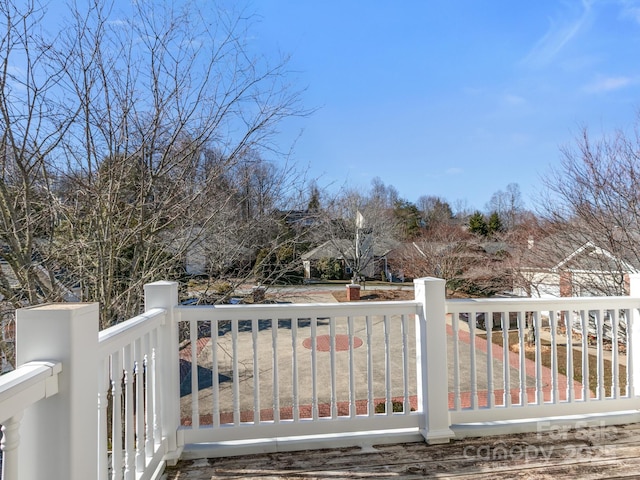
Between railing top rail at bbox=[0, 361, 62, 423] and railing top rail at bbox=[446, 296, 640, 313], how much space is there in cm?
205

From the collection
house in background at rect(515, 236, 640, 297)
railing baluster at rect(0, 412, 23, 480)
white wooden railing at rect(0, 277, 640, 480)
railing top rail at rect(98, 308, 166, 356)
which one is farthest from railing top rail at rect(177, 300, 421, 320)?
house in background at rect(515, 236, 640, 297)

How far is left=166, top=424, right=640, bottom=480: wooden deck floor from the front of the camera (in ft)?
6.20

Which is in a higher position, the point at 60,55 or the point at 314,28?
the point at 314,28

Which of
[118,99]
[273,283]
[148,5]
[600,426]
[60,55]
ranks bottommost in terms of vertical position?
[600,426]

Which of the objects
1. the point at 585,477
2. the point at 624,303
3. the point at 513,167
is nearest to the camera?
the point at 585,477

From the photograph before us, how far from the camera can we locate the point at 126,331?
144 cm

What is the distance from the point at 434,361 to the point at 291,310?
96cm

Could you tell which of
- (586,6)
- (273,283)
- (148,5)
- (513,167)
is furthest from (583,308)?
(513,167)

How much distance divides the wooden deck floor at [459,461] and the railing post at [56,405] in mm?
1137

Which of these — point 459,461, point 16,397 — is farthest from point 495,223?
point 16,397

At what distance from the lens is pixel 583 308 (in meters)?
2.43

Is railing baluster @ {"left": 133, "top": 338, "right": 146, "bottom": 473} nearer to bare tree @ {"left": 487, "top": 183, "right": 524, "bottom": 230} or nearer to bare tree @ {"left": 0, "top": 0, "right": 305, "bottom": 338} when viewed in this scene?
bare tree @ {"left": 0, "top": 0, "right": 305, "bottom": 338}

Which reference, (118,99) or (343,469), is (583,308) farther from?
(118,99)

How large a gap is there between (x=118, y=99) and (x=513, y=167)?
11.6 meters
